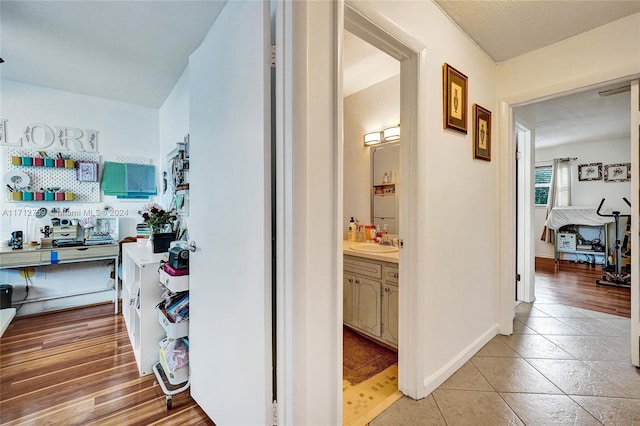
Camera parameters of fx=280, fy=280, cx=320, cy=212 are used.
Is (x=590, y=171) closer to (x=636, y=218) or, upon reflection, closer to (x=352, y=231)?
(x=636, y=218)

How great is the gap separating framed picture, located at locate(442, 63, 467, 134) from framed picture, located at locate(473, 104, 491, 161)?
19cm

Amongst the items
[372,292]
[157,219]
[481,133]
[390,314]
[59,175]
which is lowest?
[390,314]

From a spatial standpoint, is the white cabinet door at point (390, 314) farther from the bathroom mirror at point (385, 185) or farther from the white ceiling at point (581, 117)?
the white ceiling at point (581, 117)

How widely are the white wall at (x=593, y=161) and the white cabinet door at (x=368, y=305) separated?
416cm

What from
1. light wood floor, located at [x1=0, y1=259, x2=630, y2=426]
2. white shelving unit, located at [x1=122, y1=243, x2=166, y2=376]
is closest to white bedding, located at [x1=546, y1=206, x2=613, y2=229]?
light wood floor, located at [x1=0, y1=259, x2=630, y2=426]

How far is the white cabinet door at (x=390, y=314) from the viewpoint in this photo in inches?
82.0

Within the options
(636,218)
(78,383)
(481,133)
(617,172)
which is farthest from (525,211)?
(78,383)

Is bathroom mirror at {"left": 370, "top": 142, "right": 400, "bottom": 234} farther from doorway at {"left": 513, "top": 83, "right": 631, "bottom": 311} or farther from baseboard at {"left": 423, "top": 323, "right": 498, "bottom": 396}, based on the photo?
doorway at {"left": 513, "top": 83, "right": 631, "bottom": 311}

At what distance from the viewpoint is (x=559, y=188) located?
5.84m

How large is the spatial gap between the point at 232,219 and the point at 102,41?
1.99 metres

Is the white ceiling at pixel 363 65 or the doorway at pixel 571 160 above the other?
the white ceiling at pixel 363 65

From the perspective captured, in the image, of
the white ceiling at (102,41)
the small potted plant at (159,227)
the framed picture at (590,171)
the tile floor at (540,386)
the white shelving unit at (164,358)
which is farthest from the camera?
the framed picture at (590,171)

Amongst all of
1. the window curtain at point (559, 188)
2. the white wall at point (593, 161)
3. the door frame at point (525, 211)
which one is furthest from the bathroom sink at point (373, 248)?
the window curtain at point (559, 188)

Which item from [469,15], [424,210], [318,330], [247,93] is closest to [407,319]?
[424,210]
